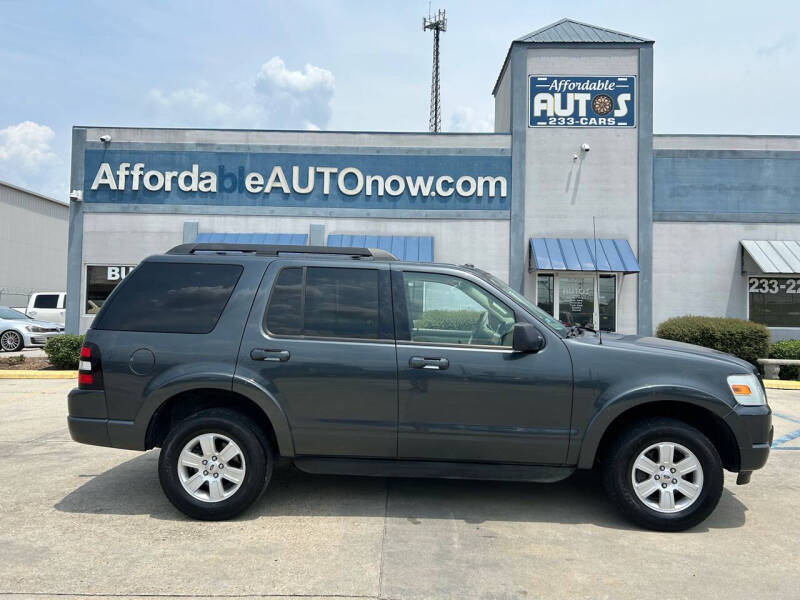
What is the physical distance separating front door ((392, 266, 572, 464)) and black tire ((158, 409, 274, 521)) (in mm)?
1064

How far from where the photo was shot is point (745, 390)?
4.18m

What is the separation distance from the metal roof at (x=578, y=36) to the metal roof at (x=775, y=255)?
5.99 m

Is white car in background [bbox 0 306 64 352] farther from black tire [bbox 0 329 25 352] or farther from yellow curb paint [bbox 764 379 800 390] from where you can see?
yellow curb paint [bbox 764 379 800 390]

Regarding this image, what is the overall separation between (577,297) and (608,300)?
808 mm

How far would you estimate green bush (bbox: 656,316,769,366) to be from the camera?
12.3 m

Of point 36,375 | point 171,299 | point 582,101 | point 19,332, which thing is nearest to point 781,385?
point 582,101

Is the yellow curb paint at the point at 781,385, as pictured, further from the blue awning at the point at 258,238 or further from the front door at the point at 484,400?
the blue awning at the point at 258,238

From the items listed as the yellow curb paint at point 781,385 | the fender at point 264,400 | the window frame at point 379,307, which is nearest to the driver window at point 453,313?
the window frame at point 379,307

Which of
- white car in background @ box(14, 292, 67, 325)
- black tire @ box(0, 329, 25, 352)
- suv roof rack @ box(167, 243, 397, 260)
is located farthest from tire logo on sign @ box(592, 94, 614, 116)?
white car in background @ box(14, 292, 67, 325)

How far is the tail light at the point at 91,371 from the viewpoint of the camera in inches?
172

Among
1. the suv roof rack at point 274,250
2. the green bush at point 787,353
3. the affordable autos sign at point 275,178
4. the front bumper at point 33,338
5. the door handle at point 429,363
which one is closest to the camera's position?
the door handle at point 429,363

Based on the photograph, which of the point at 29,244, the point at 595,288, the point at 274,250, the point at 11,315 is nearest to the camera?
the point at 274,250

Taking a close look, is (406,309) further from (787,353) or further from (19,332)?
(19,332)

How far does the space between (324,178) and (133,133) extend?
17.4ft
